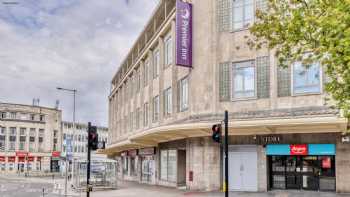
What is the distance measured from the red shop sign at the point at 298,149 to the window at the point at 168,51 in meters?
12.8

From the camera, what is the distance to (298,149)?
22.8 metres

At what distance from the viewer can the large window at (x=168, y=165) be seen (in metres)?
31.5

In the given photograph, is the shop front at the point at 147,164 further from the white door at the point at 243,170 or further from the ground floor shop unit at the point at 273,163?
the white door at the point at 243,170

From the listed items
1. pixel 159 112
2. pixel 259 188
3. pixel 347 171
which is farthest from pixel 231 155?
pixel 159 112

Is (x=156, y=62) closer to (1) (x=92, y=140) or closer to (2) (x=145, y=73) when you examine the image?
(2) (x=145, y=73)

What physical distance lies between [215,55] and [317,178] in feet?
30.2

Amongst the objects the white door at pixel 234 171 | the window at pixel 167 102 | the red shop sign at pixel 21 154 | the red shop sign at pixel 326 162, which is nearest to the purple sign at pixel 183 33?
the window at pixel 167 102

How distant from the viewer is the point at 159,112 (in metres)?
35.4

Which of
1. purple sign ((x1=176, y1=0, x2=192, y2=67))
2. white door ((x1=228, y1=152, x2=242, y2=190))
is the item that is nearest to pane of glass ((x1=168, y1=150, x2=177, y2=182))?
white door ((x1=228, y1=152, x2=242, y2=190))

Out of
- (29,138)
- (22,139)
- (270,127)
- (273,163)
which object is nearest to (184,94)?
(273,163)

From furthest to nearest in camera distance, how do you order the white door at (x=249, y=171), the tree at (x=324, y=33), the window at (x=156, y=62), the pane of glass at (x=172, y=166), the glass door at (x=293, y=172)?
the window at (x=156, y=62)
the pane of glass at (x=172, y=166)
the white door at (x=249, y=171)
the glass door at (x=293, y=172)
the tree at (x=324, y=33)

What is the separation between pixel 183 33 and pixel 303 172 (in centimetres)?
1141

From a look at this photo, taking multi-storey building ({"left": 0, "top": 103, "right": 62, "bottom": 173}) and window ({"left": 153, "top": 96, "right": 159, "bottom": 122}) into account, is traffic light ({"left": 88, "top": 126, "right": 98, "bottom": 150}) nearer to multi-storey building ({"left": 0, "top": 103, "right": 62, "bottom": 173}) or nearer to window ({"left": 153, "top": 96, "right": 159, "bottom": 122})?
window ({"left": 153, "top": 96, "right": 159, "bottom": 122})

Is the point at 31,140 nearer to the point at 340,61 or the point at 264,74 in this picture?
the point at 264,74
